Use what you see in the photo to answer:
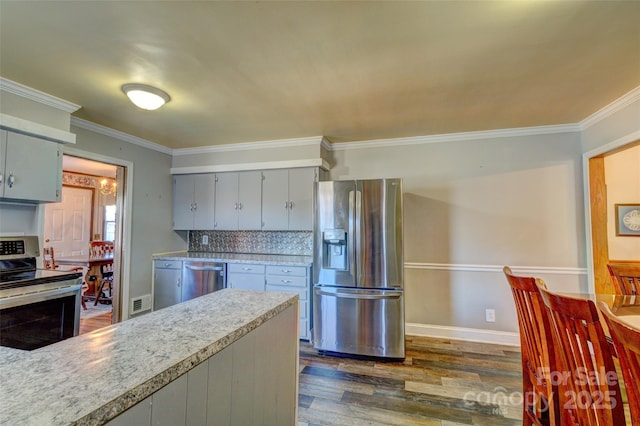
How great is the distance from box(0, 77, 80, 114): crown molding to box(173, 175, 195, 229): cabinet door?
1.65 meters

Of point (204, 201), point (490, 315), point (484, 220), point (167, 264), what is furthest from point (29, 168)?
point (490, 315)

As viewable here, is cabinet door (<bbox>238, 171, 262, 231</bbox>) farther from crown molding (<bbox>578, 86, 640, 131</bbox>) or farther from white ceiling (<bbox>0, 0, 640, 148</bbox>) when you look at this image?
crown molding (<bbox>578, 86, 640, 131</bbox>)

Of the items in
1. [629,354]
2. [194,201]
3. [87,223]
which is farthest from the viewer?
[87,223]

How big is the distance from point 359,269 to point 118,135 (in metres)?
3.10

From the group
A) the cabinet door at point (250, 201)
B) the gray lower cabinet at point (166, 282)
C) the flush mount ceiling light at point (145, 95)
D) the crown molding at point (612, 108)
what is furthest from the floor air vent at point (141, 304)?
the crown molding at point (612, 108)

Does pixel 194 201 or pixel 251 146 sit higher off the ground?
pixel 251 146

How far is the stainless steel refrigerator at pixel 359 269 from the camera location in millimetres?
2971

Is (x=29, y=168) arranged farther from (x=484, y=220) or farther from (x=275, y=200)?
(x=484, y=220)

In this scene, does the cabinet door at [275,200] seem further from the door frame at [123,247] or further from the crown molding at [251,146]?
the door frame at [123,247]

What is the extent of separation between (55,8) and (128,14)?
0.35 meters

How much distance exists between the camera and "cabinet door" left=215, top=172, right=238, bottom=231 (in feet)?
13.4

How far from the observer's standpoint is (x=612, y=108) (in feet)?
8.96

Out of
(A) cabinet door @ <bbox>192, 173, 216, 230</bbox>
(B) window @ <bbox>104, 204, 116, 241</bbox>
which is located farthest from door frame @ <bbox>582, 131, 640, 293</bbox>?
(B) window @ <bbox>104, 204, 116, 241</bbox>

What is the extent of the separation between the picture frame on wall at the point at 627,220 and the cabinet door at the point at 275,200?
4035 millimetres
